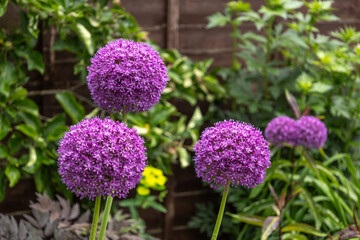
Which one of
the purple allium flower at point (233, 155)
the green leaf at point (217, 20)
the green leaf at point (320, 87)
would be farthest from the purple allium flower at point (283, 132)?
the purple allium flower at point (233, 155)

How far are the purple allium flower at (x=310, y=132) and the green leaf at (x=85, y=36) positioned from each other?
910 mm

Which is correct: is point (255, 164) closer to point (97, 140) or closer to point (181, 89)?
point (97, 140)

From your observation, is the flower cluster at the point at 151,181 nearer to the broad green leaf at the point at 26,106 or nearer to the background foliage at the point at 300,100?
the background foliage at the point at 300,100

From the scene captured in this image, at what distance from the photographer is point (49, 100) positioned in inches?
88.4

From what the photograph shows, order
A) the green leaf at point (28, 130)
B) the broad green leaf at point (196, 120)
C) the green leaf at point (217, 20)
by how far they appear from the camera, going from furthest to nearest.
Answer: the broad green leaf at point (196, 120), the green leaf at point (217, 20), the green leaf at point (28, 130)

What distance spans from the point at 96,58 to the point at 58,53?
1.35 m

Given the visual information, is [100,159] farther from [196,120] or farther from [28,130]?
[196,120]

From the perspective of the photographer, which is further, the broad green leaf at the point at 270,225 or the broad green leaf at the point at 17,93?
the broad green leaf at the point at 17,93

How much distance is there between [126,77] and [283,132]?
1.03 m

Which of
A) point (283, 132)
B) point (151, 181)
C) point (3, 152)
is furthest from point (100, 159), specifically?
point (151, 181)

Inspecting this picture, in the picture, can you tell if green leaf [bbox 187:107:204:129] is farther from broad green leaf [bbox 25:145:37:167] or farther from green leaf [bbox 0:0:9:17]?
green leaf [bbox 0:0:9:17]

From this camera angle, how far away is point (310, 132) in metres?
1.82

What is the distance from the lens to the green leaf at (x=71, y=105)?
2.05 metres

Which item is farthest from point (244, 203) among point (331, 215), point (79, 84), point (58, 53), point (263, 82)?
point (58, 53)
